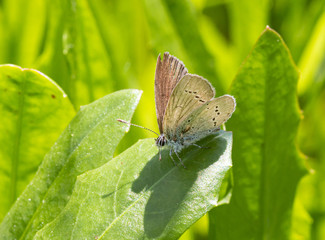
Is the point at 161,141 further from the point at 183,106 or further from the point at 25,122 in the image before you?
the point at 25,122

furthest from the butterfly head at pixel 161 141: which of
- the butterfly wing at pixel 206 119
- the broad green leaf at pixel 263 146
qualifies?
the broad green leaf at pixel 263 146

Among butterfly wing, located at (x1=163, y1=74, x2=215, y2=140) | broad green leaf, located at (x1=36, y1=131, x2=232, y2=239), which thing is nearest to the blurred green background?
butterfly wing, located at (x1=163, y1=74, x2=215, y2=140)

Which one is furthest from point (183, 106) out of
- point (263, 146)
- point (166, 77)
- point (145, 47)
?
point (145, 47)

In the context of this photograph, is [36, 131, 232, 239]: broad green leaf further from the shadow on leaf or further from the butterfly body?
the butterfly body

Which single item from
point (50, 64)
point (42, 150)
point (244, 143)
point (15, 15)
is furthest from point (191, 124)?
point (15, 15)

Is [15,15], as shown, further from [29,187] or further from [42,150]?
[29,187]

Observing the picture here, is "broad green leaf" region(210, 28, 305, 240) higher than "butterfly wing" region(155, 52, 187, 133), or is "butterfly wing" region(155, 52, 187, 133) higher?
"butterfly wing" region(155, 52, 187, 133)

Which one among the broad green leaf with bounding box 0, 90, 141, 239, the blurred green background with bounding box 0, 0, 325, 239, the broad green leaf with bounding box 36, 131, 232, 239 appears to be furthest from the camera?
the blurred green background with bounding box 0, 0, 325, 239
